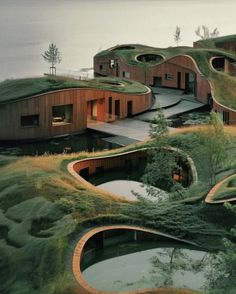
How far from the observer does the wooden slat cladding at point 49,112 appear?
3028cm

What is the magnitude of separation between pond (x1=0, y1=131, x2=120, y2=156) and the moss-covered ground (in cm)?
827

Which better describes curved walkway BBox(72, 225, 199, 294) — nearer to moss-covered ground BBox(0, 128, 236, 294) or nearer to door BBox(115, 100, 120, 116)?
moss-covered ground BBox(0, 128, 236, 294)

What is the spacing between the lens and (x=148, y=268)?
1497 cm

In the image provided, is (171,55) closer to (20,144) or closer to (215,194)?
(20,144)

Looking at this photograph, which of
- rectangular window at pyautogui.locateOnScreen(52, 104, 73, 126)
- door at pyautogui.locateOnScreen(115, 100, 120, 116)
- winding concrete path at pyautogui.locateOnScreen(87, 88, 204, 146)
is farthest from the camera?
door at pyautogui.locateOnScreen(115, 100, 120, 116)

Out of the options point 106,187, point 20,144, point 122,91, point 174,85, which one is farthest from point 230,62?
point 106,187

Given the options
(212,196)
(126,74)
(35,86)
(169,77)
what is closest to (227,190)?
(212,196)

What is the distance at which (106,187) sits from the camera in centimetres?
2322

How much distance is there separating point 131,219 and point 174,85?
2934 centimetres

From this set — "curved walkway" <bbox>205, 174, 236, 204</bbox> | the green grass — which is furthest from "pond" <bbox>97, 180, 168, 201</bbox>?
the green grass

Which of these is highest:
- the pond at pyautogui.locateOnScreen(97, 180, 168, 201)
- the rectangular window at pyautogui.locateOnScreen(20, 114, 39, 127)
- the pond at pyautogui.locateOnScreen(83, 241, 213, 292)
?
the rectangular window at pyautogui.locateOnScreen(20, 114, 39, 127)

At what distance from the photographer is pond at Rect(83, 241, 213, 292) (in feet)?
45.9

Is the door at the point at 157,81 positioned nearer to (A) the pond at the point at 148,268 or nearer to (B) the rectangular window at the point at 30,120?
(B) the rectangular window at the point at 30,120

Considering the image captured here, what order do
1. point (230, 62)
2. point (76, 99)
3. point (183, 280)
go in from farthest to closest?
point (230, 62) → point (76, 99) → point (183, 280)
